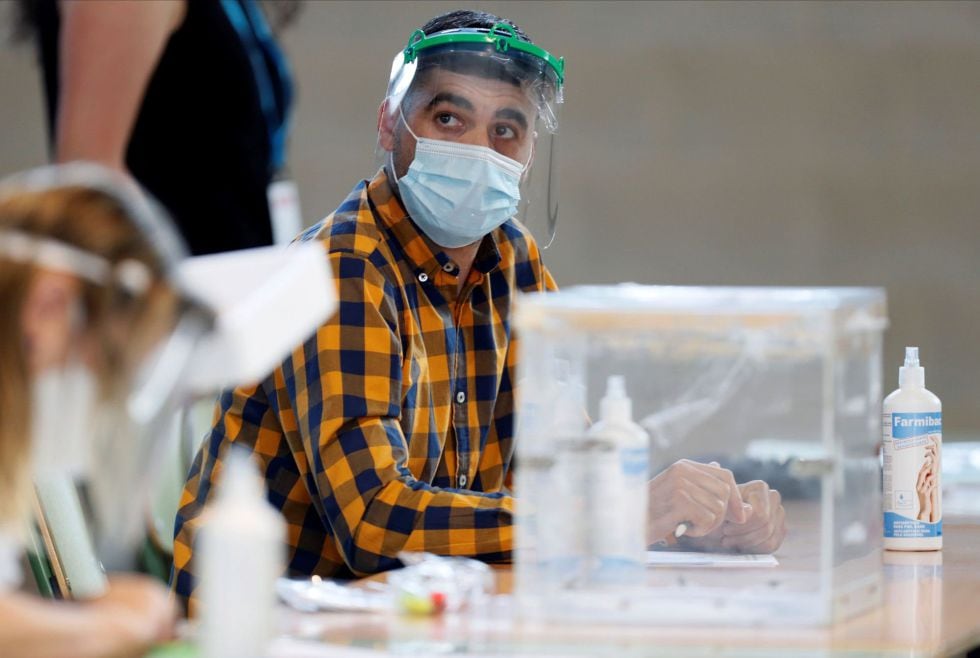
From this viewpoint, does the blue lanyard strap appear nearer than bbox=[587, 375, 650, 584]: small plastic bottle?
No

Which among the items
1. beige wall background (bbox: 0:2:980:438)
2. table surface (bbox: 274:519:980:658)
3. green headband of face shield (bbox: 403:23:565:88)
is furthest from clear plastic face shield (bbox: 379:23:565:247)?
beige wall background (bbox: 0:2:980:438)

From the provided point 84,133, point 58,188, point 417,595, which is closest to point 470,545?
point 417,595

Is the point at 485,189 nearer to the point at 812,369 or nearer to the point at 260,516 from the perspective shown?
the point at 812,369

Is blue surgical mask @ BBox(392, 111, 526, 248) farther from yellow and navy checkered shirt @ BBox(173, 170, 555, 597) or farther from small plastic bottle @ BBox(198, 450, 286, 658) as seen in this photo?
small plastic bottle @ BBox(198, 450, 286, 658)

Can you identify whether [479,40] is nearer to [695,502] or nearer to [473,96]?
[473,96]

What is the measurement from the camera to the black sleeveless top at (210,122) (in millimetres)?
2098

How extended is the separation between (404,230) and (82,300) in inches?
37.2

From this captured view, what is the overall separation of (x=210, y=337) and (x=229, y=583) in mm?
163

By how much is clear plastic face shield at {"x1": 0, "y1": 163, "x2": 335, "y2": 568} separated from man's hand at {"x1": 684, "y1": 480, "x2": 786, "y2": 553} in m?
0.67

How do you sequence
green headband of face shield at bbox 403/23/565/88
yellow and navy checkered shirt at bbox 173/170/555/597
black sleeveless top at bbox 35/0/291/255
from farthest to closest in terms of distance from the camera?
1. black sleeveless top at bbox 35/0/291/255
2. green headband of face shield at bbox 403/23/565/88
3. yellow and navy checkered shirt at bbox 173/170/555/597

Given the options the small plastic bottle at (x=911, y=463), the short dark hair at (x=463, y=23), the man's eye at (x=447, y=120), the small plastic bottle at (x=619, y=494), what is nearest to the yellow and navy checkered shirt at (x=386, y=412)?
the man's eye at (x=447, y=120)

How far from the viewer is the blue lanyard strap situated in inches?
84.5

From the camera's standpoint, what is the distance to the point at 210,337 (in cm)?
94

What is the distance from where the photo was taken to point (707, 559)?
147cm
